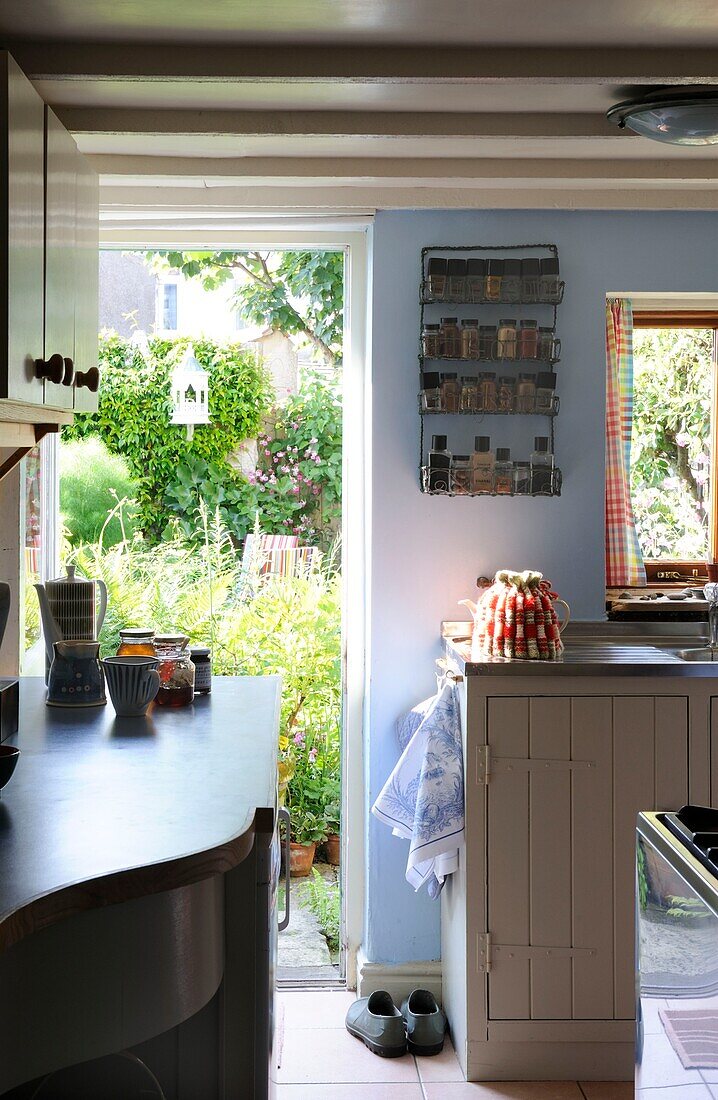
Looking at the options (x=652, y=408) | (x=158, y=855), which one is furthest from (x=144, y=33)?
(x=652, y=408)

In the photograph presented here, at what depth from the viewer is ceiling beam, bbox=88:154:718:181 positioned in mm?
3107

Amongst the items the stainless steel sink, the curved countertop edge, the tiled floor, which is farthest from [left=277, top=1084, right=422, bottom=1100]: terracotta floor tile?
the curved countertop edge

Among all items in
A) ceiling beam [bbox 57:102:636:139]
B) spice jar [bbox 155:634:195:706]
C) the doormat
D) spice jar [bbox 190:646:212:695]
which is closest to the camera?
the doormat

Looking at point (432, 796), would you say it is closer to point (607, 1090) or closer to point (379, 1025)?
point (379, 1025)

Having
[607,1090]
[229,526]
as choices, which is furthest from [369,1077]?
[229,526]

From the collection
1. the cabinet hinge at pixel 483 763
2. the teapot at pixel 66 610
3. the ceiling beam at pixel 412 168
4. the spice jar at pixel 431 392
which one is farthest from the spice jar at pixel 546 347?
the teapot at pixel 66 610

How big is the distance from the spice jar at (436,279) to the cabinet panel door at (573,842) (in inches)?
50.5

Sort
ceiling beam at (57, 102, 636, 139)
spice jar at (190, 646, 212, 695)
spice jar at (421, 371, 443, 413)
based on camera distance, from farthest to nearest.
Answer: spice jar at (421, 371, 443, 413)
spice jar at (190, 646, 212, 695)
ceiling beam at (57, 102, 636, 139)

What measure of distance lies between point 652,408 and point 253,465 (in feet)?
4.53

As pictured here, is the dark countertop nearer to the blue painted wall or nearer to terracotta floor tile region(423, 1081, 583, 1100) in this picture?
the blue painted wall

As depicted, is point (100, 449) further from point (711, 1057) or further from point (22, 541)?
point (711, 1057)

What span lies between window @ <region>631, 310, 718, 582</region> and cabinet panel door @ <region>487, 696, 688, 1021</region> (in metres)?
0.91

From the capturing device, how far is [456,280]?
133 inches

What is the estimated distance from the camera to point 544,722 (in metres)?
2.91
